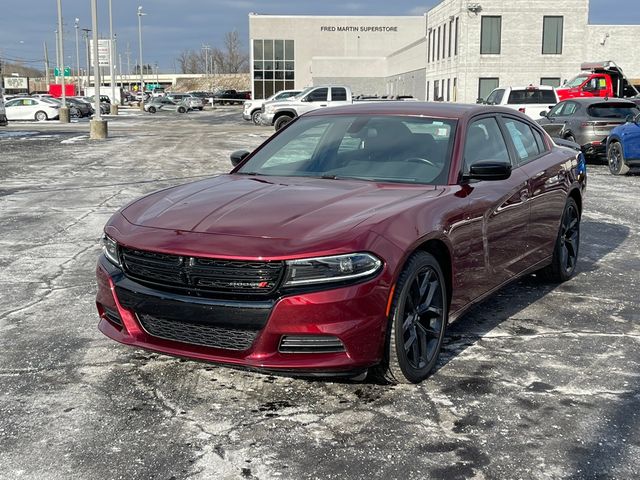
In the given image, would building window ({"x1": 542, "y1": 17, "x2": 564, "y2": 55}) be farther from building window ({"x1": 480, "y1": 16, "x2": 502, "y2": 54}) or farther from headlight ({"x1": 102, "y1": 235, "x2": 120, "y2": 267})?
headlight ({"x1": 102, "y1": 235, "x2": 120, "y2": 267})

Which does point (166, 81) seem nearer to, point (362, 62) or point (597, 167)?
point (362, 62)

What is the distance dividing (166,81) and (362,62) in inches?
4925

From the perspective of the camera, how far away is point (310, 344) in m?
3.63

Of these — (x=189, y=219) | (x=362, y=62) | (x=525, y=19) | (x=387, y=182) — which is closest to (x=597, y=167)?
(x=387, y=182)

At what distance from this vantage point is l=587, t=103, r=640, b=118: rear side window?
17578 millimetres

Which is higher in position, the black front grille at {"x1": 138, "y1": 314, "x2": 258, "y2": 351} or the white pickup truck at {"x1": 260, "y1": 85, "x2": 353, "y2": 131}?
the white pickup truck at {"x1": 260, "y1": 85, "x2": 353, "y2": 131}

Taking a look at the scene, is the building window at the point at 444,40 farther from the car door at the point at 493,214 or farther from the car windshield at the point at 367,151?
the car windshield at the point at 367,151

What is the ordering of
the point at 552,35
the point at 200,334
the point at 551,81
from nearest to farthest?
the point at 200,334 < the point at 552,35 < the point at 551,81

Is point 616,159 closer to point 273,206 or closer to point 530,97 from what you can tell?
point 530,97

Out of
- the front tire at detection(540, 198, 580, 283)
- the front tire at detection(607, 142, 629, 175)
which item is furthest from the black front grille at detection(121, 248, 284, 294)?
the front tire at detection(607, 142, 629, 175)

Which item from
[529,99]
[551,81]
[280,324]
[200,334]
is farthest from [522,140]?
[551,81]

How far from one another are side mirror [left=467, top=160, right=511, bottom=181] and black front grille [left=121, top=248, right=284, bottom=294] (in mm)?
1664

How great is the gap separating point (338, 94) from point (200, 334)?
28.5 meters

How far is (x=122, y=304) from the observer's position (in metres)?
3.96
